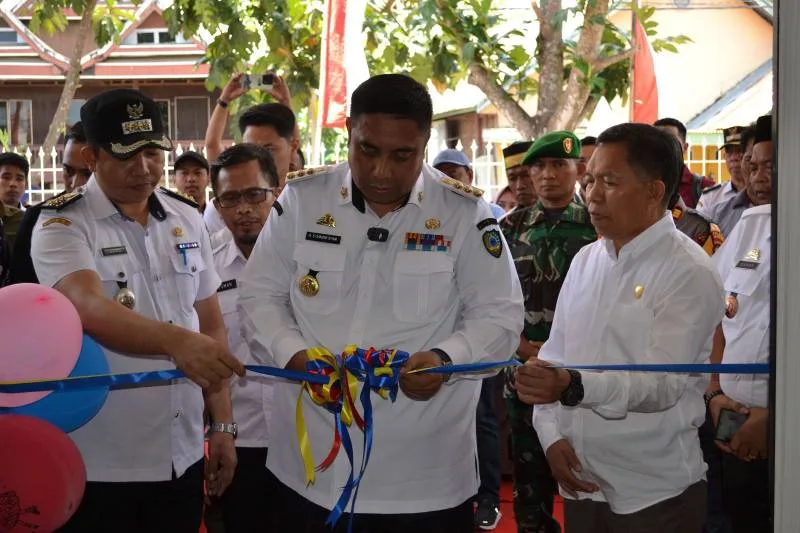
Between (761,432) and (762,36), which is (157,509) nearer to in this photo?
(761,432)

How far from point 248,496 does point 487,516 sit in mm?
2048

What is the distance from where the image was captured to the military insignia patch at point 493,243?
2.59 metres

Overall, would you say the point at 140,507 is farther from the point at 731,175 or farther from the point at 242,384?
the point at 731,175

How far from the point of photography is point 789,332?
4.97 feet

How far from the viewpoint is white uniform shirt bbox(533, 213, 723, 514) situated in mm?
2447

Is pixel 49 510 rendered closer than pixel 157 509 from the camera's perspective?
Yes

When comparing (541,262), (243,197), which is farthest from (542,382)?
(541,262)

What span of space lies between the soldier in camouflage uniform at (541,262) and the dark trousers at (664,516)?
1.40m

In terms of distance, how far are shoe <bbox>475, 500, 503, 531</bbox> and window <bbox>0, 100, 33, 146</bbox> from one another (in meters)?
18.9

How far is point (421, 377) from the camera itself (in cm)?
237

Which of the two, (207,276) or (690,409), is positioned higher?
(207,276)

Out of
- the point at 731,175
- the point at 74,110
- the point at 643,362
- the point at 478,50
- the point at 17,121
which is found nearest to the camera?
the point at 643,362

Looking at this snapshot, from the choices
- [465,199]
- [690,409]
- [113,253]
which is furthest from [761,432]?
[113,253]

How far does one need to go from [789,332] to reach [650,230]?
1165 mm
